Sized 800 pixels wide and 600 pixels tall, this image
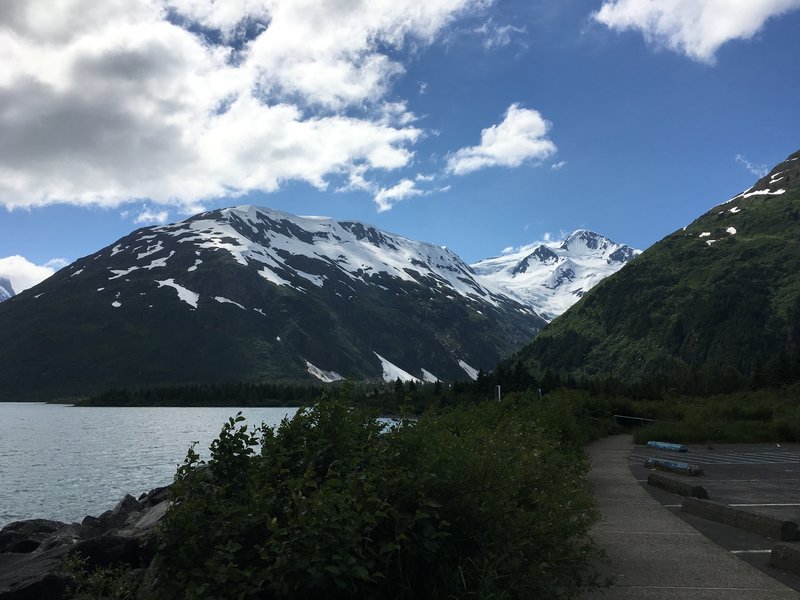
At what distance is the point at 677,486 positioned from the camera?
1739 cm

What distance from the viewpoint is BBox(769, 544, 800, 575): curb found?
9.68 meters

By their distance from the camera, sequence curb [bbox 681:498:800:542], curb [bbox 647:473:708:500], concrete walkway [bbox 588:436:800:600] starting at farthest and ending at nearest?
1. curb [bbox 647:473:708:500]
2. curb [bbox 681:498:800:542]
3. concrete walkway [bbox 588:436:800:600]

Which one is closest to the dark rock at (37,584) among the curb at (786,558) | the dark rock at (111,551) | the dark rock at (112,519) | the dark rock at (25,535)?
the dark rock at (111,551)

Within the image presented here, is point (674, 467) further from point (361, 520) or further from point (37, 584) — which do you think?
point (37, 584)

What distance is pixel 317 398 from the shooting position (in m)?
8.99

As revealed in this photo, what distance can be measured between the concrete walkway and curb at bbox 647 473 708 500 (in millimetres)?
987

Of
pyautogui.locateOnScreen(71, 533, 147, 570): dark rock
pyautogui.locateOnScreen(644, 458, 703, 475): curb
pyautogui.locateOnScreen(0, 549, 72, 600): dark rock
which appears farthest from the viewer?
pyautogui.locateOnScreen(644, 458, 703, 475): curb

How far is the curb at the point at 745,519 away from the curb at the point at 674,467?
6696mm

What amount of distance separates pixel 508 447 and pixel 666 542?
14.7 ft

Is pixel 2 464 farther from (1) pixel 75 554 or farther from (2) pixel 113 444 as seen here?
(1) pixel 75 554

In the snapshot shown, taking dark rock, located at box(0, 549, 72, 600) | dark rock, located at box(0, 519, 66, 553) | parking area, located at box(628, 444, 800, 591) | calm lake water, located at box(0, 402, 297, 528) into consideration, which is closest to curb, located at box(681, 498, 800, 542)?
parking area, located at box(628, 444, 800, 591)

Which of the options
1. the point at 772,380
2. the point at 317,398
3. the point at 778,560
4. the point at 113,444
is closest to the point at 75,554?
the point at 317,398

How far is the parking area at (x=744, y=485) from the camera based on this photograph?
11.5 metres

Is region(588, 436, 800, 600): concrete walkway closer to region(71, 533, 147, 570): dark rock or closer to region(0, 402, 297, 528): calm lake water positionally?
region(71, 533, 147, 570): dark rock
